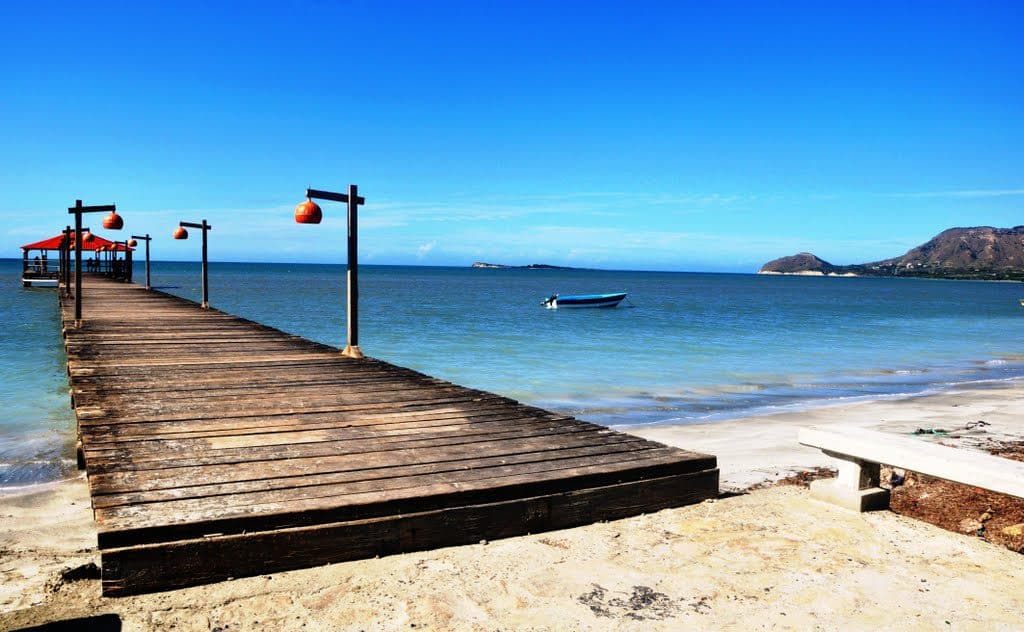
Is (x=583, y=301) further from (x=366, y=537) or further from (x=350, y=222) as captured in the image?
(x=366, y=537)

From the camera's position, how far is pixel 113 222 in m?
15.6

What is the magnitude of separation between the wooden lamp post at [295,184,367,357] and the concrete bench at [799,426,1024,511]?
20.1 feet

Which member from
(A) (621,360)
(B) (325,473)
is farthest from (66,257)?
(B) (325,473)

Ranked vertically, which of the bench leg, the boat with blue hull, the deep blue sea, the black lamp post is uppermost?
the black lamp post

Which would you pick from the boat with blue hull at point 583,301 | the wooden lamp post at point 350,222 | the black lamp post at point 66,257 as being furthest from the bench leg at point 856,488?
→ the boat with blue hull at point 583,301

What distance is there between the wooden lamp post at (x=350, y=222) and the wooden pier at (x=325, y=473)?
265cm

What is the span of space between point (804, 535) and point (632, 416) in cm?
723

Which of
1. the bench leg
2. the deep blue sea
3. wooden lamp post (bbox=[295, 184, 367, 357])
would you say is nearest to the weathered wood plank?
the bench leg

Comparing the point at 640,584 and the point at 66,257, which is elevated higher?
the point at 66,257

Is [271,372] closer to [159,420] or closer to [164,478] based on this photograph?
[159,420]

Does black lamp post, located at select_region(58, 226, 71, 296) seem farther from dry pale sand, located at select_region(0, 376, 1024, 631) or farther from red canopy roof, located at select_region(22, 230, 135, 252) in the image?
dry pale sand, located at select_region(0, 376, 1024, 631)

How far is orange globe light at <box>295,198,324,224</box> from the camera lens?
30.7 feet

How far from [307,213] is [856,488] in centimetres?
729

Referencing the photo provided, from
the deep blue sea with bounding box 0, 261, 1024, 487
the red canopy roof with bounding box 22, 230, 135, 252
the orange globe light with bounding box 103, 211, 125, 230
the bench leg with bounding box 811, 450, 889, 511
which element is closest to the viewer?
the bench leg with bounding box 811, 450, 889, 511
